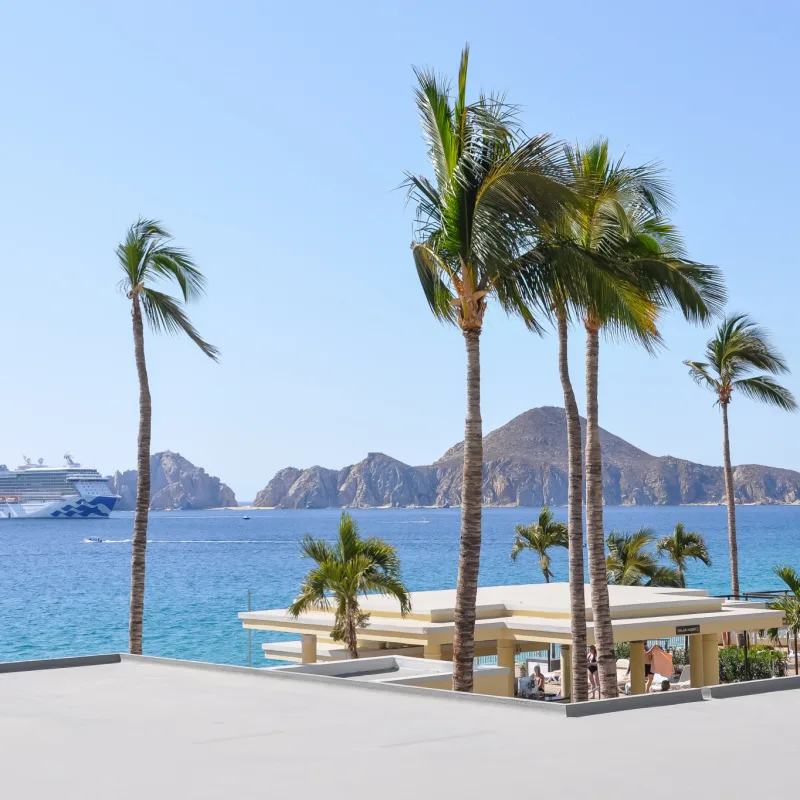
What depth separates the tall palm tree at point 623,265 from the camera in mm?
18594

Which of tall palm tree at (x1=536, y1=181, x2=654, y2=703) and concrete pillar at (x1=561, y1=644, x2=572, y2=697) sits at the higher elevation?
tall palm tree at (x1=536, y1=181, x2=654, y2=703)

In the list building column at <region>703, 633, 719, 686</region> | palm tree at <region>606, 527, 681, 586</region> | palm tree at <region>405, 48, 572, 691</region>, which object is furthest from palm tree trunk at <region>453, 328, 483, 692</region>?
palm tree at <region>606, 527, 681, 586</region>

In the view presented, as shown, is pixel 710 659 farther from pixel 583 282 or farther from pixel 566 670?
pixel 583 282

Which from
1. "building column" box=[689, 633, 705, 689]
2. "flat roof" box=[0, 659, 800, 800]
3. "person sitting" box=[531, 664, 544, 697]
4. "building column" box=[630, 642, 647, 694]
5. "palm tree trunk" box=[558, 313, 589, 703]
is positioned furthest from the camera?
"person sitting" box=[531, 664, 544, 697]

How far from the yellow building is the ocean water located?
3019 cm

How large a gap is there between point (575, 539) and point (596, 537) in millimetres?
1367

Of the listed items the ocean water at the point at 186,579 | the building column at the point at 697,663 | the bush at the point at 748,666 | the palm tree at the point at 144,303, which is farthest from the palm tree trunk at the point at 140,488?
the ocean water at the point at 186,579

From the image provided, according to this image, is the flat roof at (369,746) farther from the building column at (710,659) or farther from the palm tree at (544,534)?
the palm tree at (544,534)

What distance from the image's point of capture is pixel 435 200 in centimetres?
1633

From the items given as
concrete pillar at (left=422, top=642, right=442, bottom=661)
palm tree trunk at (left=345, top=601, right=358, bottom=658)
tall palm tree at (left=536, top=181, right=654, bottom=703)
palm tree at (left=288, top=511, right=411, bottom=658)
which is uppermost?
tall palm tree at (left=536, top=181, right=654, bottom=703)

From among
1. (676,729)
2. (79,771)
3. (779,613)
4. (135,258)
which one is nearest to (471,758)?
(676,729)

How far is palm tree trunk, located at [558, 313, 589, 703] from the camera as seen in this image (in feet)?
67.7

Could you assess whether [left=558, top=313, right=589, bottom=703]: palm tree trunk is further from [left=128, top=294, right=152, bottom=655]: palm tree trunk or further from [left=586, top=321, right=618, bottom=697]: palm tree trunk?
[left=128, top=294, right=152, bottom=655]: palm tree trunk

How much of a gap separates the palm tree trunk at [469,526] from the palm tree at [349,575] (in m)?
6.56
